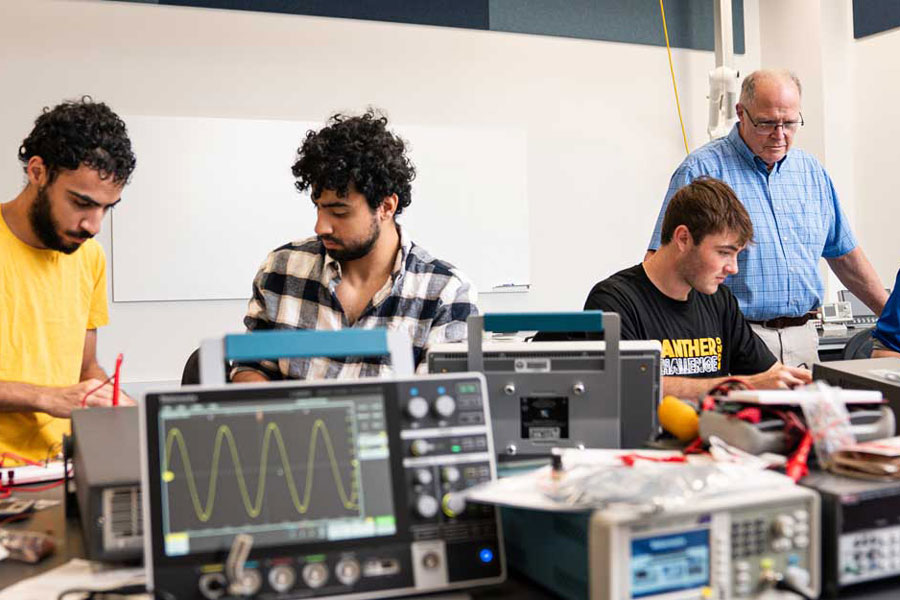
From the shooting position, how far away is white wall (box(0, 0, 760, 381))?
13.1ft

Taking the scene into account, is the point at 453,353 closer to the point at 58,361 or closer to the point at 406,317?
the point at 406,317

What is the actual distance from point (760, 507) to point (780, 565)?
7cm

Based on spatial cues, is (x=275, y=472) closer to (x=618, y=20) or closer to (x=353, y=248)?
(x=353, y=248)

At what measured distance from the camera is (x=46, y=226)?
2.03 meters

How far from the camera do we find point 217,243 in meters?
4.16

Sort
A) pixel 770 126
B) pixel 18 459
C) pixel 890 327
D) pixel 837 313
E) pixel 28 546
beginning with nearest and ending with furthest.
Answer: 1. pixel 28 546
2. pixel 18 459
3. pixel 890 327
4. pixel 770 126
5. pixel 837 313

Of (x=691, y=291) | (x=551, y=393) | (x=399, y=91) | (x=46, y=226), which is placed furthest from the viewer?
(x=399, y=91)

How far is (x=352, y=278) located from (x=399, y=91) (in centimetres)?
272

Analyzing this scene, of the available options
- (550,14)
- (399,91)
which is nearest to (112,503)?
(399,91)

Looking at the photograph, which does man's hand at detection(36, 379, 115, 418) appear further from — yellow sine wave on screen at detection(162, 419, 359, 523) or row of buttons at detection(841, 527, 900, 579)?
row of buttons at detection(841, 527, 900, 579)

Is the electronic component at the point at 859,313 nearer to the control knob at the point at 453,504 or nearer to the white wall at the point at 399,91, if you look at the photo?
the white wall at the point at 399,91

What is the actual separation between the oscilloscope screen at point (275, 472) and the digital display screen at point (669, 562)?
0.27 meters

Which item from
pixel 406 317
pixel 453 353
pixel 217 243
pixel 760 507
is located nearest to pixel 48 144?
pixel 406 317

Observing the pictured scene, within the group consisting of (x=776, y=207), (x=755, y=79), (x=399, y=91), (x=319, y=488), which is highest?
(x=399, y=91)
